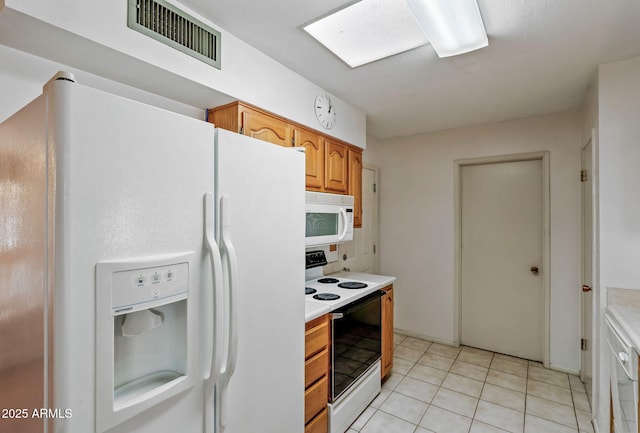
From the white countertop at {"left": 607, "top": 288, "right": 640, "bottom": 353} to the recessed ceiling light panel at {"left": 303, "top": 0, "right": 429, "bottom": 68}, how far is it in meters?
1.82

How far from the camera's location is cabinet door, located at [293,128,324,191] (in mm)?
2238

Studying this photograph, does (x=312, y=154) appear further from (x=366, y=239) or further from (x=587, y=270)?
(x=587, y=270)

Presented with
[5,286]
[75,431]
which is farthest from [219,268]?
[5,286]

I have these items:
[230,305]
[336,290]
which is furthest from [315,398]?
[230,305]

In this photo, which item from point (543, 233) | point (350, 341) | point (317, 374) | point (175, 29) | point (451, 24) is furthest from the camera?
point (543, 233)

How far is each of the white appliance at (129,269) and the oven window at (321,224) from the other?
94 centimetres

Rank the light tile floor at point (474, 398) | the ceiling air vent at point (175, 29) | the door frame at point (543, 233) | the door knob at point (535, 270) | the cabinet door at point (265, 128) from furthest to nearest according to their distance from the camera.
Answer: the door knob at point (535, 270) → the door frame at point (543, 233) → the light tile floor at point (474, 398) → the cabinet door at point (265, 128) → the ceiling air vent at point (175, 29)

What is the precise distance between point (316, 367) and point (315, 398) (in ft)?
0.58

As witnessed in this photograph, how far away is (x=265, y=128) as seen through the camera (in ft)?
6.42

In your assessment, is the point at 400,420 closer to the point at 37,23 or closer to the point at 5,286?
the point at 5,286

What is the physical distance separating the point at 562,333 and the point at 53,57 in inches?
164

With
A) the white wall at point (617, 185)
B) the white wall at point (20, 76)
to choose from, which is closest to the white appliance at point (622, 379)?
the white wall at point (617, 185)

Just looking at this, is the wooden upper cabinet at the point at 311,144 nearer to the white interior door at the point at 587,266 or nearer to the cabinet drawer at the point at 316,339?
the cabinet drawer at the point at 316,339

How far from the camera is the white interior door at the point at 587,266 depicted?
96.3 inches
